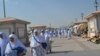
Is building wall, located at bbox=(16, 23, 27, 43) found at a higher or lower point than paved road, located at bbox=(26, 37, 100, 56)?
higher

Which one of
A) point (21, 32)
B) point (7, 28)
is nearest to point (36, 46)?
A: point (7, 28)

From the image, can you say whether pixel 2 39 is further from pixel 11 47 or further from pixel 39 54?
pixel 39 54

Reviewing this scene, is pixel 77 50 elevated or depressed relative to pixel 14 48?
depressed

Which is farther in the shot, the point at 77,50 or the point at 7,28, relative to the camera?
the point at 7,28

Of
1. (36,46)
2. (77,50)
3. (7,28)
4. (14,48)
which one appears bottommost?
(77,50)

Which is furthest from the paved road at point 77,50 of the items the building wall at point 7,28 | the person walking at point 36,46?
the person walking at point 36,46

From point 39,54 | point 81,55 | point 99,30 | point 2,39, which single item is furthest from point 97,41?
point 2,39

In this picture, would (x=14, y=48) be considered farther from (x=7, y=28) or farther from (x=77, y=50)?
(x=7, y=28)

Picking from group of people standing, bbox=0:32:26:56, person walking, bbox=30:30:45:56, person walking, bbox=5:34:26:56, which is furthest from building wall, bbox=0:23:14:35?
person walking, bbox=5:34:26:56

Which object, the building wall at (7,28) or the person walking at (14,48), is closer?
the person walking at (14,48)

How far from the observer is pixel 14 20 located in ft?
110

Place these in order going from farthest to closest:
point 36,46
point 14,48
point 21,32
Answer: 1. point 21,32
2. point 36,46
3. point 14,48

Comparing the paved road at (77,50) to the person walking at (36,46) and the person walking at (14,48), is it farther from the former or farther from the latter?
the person walking at (14,48)

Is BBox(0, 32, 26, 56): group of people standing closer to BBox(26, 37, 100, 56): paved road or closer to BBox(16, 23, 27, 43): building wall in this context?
BBox(26, 37, 100, 56): paved road
